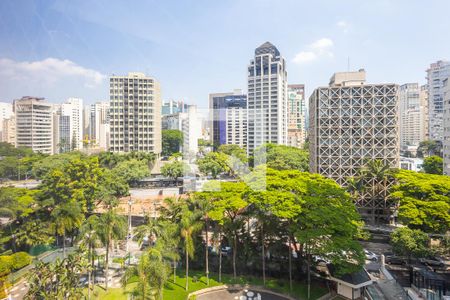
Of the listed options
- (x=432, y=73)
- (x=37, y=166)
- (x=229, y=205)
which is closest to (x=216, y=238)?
(x=229, y=205)

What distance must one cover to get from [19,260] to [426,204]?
61.6 feet

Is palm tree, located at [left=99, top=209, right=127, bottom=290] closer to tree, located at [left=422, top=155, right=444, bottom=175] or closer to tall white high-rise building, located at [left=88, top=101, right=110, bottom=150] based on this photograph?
tree, located at [left=422, top=155, right=444, bottom=175]

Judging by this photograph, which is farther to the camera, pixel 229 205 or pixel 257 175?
pixel 257 175

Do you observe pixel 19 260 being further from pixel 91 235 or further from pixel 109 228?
pixel 109 228

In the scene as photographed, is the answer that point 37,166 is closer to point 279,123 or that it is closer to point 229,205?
point 229,205

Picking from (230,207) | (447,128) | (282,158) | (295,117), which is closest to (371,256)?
(230,207)

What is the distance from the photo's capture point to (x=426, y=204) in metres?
13.4

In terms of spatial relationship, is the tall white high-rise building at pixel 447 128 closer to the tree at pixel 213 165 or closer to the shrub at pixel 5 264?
the tree at pixel 213 165

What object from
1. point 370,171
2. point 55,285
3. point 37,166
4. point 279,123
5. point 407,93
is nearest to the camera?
point 55,285

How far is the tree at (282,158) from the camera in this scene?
2973 cm

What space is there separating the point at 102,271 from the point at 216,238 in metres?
5.63

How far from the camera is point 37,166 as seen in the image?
2608cm

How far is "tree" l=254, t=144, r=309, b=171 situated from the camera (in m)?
29.7

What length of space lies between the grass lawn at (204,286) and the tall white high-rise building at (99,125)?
1847 inches
